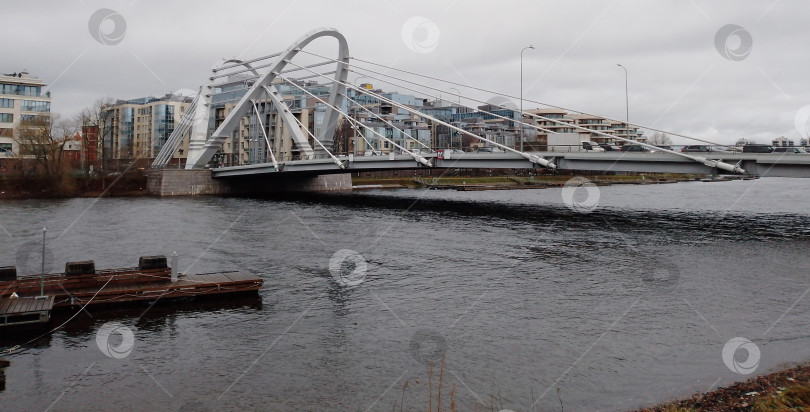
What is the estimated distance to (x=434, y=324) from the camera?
1720cm

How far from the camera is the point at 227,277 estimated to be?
20.8 metres

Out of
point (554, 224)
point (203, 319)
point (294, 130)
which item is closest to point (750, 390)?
point (203, 319)

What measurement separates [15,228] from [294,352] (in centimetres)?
2980

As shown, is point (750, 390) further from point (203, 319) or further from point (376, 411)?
point (203, 319)
